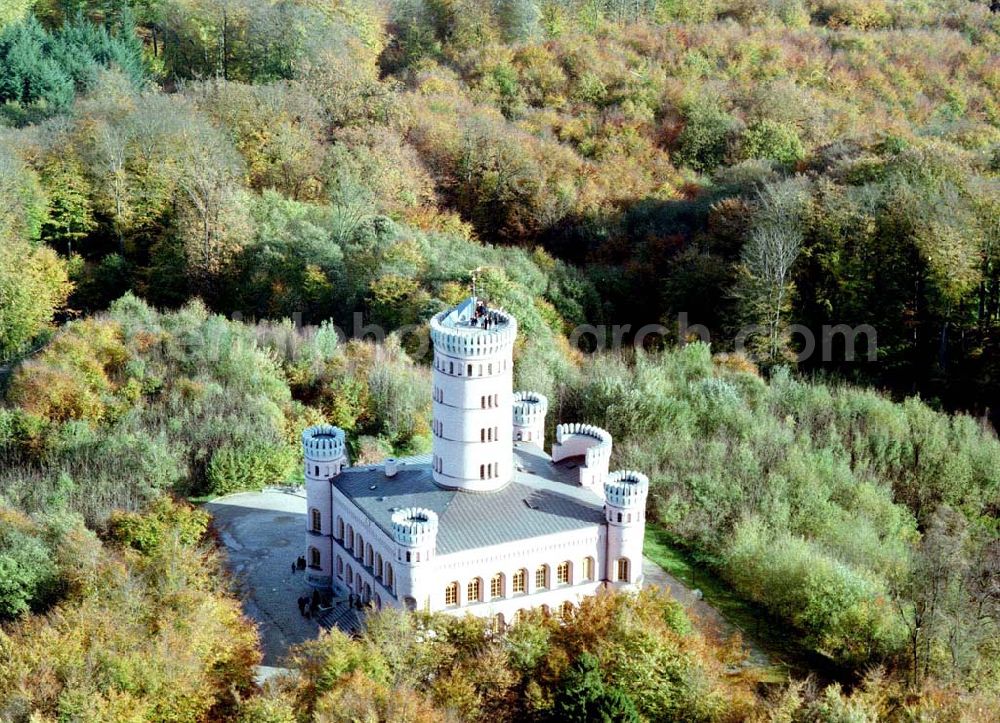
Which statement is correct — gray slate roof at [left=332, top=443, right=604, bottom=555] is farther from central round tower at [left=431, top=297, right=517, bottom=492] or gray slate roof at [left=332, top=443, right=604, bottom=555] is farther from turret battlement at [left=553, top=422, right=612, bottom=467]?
turret battlement at [left=553, top=422, right=612, bottom=467]

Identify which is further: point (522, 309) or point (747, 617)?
point (522, 309)

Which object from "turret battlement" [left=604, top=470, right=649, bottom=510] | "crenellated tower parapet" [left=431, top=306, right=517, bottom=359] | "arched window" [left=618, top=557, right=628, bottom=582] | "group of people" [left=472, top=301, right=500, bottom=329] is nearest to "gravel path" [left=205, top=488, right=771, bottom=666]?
"arched window" [left=618, top=557, right=628, bottom=582]

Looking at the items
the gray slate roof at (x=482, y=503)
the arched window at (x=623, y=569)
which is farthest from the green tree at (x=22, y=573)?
the arched window at (x=623, y=569)

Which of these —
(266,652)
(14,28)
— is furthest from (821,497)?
(14,28)

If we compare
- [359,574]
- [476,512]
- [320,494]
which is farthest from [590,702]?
[320,494]

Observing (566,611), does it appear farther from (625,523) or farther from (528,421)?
(528,421)

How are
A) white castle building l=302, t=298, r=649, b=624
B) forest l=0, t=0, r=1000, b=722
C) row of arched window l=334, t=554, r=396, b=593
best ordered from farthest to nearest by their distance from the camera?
row of arched window l=334, t=554, r=396, b=593 → white castle building l=302, t=298, r=649, b=624 → forest l=0, t=0, r=1000, b=722

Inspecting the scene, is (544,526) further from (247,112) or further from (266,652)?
(247,112)
